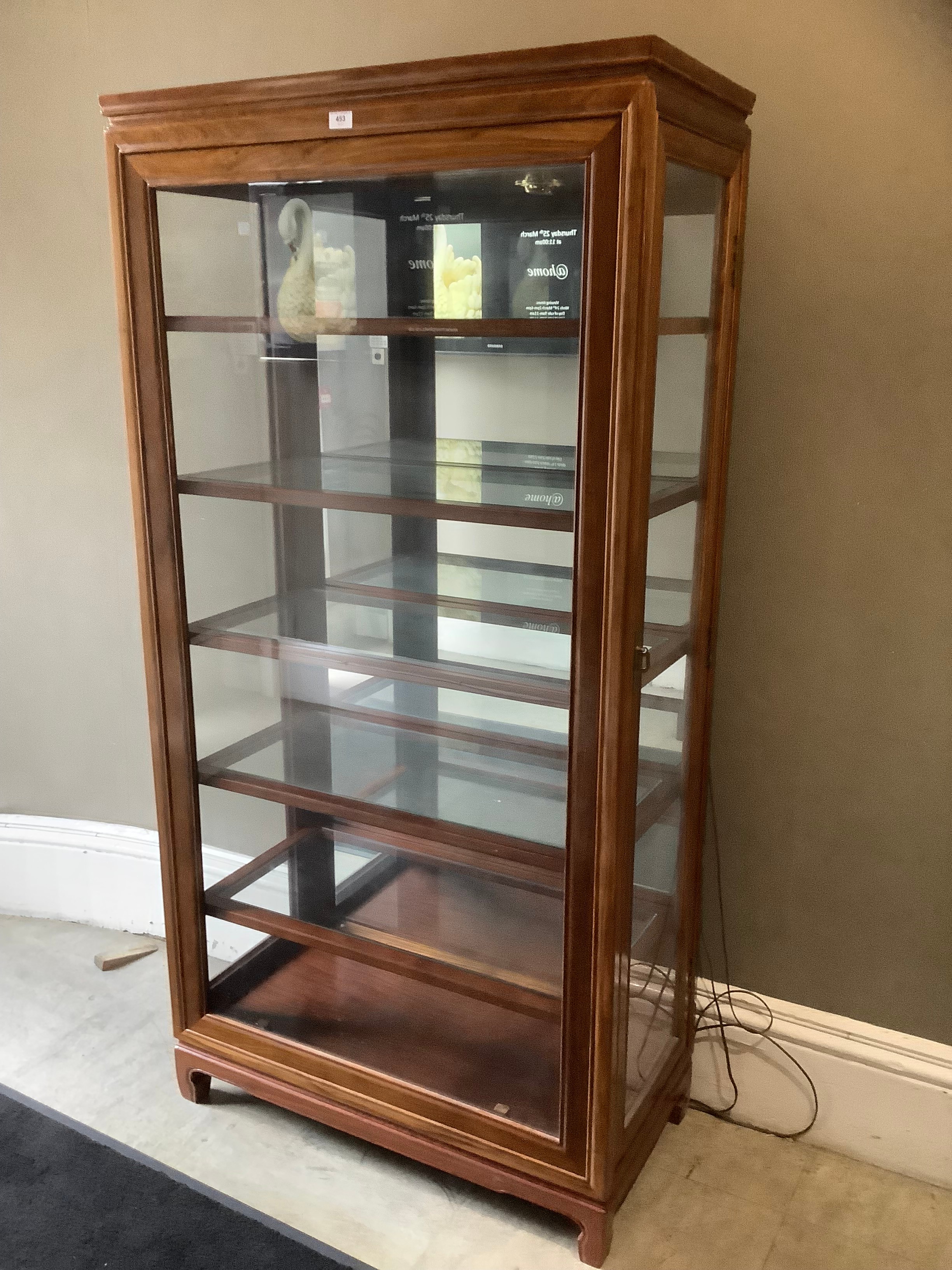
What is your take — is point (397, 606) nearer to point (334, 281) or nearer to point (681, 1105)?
point (334, 281)

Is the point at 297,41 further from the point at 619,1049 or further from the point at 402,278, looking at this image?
the point at 619,1049

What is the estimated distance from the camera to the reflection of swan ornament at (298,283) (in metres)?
1.71

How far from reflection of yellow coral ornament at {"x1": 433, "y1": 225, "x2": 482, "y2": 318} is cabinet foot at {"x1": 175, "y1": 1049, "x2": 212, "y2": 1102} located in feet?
4.71

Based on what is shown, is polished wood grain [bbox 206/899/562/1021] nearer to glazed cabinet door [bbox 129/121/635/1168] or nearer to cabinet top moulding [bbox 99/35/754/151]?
glazed cabinet door [bbox 129/121/635/1168]

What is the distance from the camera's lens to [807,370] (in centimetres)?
173

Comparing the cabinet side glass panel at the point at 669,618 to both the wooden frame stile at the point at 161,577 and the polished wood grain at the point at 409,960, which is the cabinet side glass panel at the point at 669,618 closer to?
the polished wood grain at the point at 409,960

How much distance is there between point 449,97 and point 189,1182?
1766 mm

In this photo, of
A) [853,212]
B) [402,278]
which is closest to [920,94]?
[853,212]

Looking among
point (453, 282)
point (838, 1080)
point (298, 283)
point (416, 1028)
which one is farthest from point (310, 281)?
point (838, 1080)

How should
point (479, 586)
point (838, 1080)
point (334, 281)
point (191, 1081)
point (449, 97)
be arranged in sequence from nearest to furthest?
point (449, 97), point (334, 281), point (479, 586), point (838, 1080), point (191, 1081)

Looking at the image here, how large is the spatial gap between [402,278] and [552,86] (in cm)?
41

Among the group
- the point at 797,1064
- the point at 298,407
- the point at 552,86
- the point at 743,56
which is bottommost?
the point at 797,1064

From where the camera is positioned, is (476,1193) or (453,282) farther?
(476,1193)

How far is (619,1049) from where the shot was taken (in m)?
1.70
